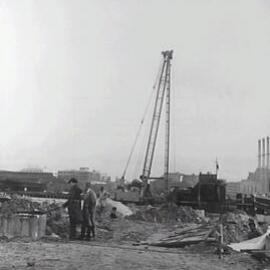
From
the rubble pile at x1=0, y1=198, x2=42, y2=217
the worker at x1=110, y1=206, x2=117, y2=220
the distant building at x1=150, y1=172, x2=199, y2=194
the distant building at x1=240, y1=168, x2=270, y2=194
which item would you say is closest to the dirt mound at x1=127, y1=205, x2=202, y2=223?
the worker at x1=110, y1=206, x2=117, y2=220

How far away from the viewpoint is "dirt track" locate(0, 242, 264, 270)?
1155cm

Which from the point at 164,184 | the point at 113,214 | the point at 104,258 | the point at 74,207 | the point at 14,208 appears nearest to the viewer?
the point at 104,258

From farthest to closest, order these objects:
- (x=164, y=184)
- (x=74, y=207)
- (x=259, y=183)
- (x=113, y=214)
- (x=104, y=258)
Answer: (x=259, y=183), (x=164, y=184), (x=113, y=214), (x=74, y=207), (x=104, y=258)

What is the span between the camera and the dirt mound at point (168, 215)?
30.9 m

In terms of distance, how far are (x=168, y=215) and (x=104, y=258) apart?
2175cm

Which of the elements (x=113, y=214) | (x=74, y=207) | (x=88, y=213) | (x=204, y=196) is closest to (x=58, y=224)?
(x=74, y=207)

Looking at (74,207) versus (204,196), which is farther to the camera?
(204,196)

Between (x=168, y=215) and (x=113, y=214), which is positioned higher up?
(x=113, y=214)

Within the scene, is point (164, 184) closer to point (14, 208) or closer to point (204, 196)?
point (204, 196)

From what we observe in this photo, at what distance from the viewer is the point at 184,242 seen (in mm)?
16812

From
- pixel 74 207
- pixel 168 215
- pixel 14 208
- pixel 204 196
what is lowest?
pixel 168 215

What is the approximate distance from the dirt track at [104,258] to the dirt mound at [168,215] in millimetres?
15297

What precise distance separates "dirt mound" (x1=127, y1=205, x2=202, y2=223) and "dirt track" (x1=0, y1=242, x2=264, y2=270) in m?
15.3

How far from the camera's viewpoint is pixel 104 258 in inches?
499
